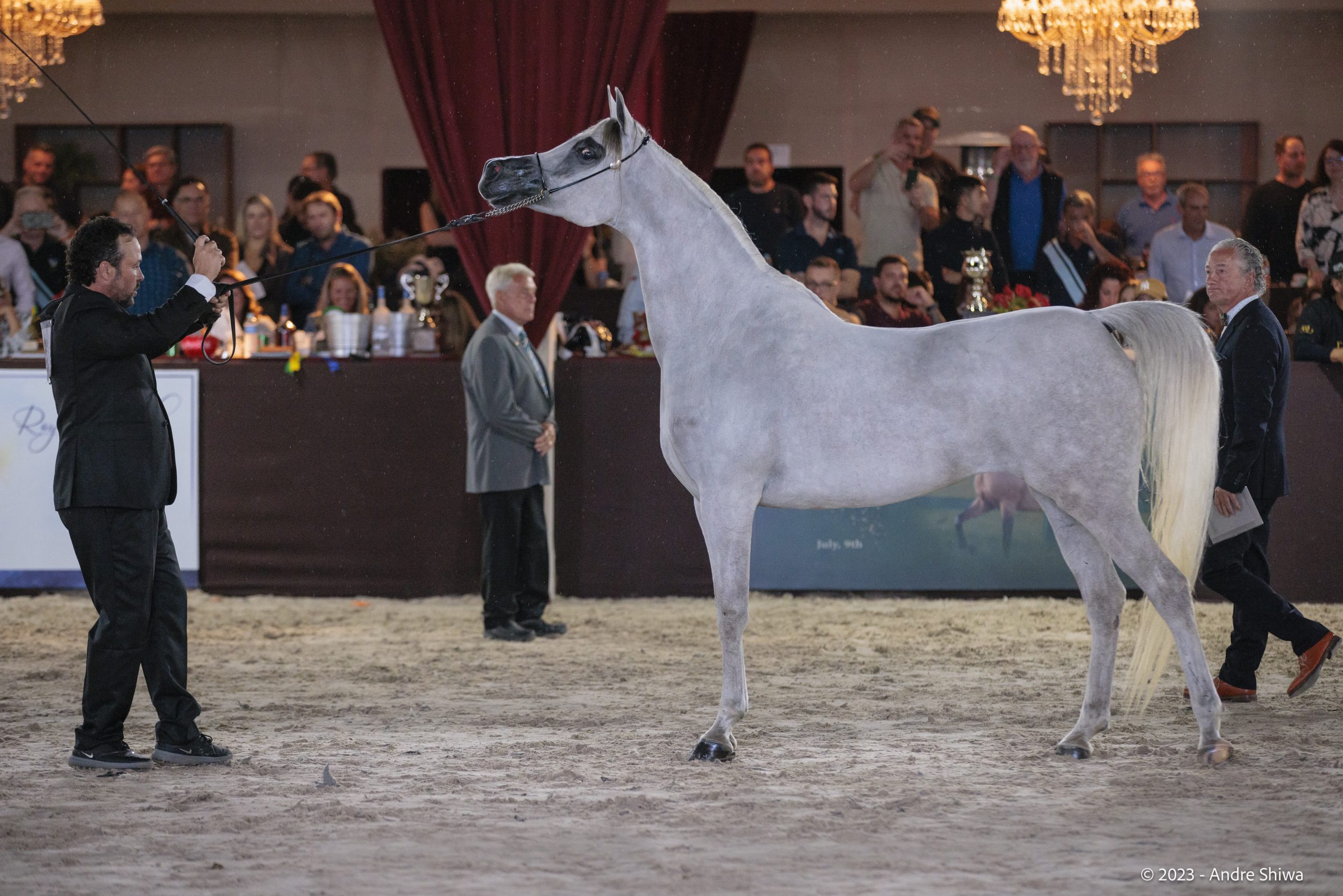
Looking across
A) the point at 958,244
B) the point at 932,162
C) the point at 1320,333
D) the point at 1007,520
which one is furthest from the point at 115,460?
the point at 932,162

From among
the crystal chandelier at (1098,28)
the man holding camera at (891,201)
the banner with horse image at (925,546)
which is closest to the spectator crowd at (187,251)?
the banner with horse image at (925,546)

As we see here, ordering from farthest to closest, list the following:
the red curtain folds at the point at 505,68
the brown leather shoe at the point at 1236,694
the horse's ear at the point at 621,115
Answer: the red curtain folds at the point at 505,68
the brown leather shoe at the point at 1236,694
the horse's ear at the point at 621,115

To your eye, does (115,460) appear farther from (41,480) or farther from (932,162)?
(932,162)

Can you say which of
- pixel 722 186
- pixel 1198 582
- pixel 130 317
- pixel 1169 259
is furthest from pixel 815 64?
pixel 130 317

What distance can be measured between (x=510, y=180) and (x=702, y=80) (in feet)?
32.3

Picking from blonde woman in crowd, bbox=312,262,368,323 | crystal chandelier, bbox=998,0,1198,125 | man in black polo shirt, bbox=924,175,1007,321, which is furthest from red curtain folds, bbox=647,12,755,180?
blonde woman in crowd, bbox=312,262,368,323

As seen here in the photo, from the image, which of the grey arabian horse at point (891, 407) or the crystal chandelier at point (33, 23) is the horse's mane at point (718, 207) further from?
the crystal chandelier at point (33, 23)

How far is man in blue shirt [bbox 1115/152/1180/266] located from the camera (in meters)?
11.1

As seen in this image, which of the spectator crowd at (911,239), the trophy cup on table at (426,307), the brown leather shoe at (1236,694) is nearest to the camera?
the brown leather shoe at (1236,694)

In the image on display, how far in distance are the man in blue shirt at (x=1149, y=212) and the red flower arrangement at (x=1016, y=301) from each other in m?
2.85

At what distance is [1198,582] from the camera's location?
8219mm

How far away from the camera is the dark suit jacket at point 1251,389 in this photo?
209 inches

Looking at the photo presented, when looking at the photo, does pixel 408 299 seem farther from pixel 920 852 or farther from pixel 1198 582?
pixel 920 852

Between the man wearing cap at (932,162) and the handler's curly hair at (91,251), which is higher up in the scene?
the man wearing cap at (932,162)
